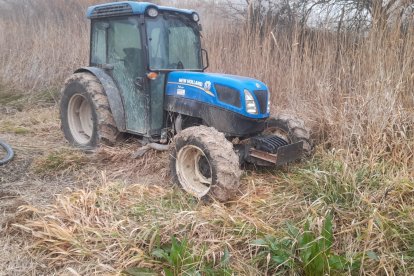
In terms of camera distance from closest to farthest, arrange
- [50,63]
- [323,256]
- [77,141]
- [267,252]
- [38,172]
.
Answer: [323,256] → [267,252] → [38,172] → [77,141] → [50,63]

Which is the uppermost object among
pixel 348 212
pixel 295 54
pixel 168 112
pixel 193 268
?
pixel 295 54

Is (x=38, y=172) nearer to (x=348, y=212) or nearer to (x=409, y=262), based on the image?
(x=348, y=212)

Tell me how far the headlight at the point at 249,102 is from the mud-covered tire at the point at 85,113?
1.68 m

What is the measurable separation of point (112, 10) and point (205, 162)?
2.07 meters

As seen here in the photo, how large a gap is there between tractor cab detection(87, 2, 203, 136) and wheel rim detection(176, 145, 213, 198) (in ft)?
2.72

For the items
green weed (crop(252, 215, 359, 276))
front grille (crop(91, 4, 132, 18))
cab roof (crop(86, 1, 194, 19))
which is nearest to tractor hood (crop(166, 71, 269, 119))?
cab roof (crop(86, 1, 194, 19))

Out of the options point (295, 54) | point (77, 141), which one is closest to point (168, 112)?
point (77, 141)

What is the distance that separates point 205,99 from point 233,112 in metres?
0.33

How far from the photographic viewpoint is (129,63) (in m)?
4.17

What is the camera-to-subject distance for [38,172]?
3.91 meters

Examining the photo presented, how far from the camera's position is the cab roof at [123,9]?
387 centimetres

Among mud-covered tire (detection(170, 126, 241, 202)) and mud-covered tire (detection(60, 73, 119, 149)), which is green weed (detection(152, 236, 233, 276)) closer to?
mud-covered tire (detection(170, 126, 241, 202))

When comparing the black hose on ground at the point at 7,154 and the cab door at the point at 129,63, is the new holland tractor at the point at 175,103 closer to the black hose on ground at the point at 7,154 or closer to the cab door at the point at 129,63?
the cab door at the point at 129,63

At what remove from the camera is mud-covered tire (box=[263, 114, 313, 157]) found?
389 cm
